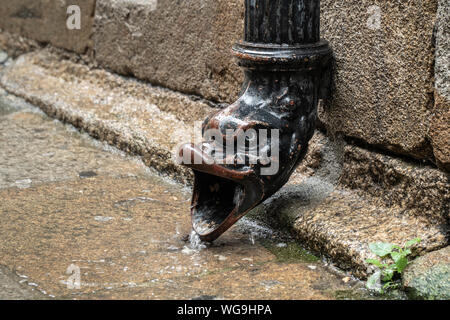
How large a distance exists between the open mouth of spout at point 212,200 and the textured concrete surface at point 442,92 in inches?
23.5

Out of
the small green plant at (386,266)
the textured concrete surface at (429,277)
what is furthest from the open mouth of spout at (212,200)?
the textured concrete surface at (429,277)

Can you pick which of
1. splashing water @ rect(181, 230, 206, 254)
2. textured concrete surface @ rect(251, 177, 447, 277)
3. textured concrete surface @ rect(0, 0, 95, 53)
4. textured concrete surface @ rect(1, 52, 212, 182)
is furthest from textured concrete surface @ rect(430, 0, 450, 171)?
textured concrete surface @ rect(0, 0, 95, 53)

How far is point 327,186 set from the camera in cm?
227

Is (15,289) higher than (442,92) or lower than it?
lower

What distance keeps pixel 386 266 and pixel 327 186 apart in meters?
0.50

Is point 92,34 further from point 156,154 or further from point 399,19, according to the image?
point 399,19

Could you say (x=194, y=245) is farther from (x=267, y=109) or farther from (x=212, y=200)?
(x=267, y=109)

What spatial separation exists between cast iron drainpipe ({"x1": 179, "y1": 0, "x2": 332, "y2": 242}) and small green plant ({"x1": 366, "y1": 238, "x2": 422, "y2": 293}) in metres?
0.39

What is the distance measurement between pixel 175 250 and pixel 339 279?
497 millimetres

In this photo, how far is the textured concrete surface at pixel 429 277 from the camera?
1.71 metres

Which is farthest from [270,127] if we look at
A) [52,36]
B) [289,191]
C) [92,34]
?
[52,36]

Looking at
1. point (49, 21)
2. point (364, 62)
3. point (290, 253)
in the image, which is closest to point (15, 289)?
point (290, 253)

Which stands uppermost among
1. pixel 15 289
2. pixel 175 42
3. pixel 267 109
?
pixel 175 42

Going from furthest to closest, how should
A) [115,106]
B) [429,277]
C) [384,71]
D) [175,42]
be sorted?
[115,106] < [175,42] < [384,71] < [429,277]
